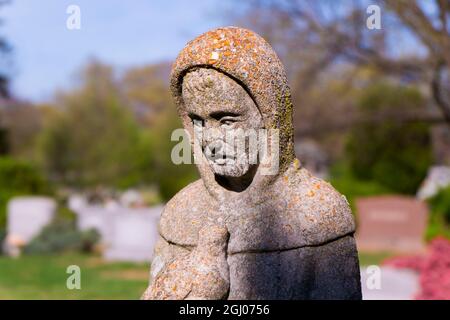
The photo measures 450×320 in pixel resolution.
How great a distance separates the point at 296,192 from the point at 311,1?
18.1 meters

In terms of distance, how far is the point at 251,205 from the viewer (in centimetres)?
296

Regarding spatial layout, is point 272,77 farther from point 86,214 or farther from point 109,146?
point 109,146

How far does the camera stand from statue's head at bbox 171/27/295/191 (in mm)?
2873

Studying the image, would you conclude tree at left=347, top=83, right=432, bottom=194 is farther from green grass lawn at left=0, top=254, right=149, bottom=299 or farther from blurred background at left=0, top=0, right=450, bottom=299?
green grass lawn at left=0, top=254, right=149, bottom=299

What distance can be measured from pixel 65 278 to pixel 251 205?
36.1 feet

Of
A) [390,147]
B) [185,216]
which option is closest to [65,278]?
[185,216]

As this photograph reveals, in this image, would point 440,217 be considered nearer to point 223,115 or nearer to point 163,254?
point 163,254

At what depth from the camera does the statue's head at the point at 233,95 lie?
2.87m

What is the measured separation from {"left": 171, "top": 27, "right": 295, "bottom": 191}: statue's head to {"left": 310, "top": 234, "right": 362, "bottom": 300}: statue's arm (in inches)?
17.4

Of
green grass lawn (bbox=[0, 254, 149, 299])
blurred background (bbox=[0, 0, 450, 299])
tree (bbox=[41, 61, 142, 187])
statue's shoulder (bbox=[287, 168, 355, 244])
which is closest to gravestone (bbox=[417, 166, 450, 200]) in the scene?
blurred background (bbox=[0, 0, 450, 299])

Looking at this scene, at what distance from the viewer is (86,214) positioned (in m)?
20.2

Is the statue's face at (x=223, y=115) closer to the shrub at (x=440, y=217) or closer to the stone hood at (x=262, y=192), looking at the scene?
the stone hood at (x=262, y=192)

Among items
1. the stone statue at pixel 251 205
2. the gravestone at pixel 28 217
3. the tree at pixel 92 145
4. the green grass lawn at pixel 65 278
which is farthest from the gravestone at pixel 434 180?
the tree at pixel 92 145
